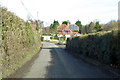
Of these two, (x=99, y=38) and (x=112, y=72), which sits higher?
(x=99, y=38)

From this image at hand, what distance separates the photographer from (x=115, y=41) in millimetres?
6730

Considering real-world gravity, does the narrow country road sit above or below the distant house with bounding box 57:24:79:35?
below

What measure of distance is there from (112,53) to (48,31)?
294 feet

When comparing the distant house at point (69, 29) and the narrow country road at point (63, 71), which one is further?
the distant house at point (69, 29)

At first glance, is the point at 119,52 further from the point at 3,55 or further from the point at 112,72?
the point at 3,55

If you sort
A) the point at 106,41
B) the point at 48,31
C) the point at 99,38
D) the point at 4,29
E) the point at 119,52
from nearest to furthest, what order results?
the point at 4,29, the point at 119,52, the point at 106,41, the point at 99,38, the point at 48,31

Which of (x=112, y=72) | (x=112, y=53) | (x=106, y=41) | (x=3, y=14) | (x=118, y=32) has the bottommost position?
(x=112, y=72)

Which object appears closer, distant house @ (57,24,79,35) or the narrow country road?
the narrow country road

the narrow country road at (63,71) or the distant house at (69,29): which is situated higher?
the distant house at (69,29)

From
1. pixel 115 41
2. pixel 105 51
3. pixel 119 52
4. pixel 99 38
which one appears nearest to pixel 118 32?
pixel 115 41

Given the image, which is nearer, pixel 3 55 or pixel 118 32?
pixel 3 55

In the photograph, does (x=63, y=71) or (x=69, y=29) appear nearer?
(x=63, y=71)

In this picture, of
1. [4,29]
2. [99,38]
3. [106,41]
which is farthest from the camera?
[99,38]

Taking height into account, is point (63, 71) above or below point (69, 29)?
below
